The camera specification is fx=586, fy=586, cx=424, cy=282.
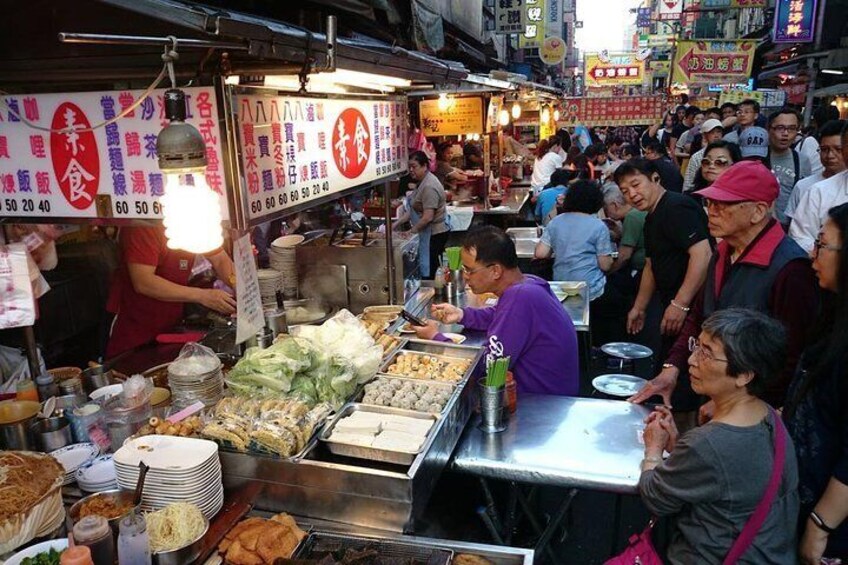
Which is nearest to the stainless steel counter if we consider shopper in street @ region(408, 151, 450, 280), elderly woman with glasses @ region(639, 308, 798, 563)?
elderly woman with glasses @ region(639, 308, 798, 563)

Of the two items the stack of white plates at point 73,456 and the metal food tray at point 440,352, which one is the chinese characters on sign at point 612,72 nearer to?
the metal food tray at point 440,352

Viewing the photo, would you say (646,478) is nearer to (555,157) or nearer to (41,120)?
(41,120)

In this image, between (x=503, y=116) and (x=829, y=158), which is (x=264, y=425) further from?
(x=503, y=116)

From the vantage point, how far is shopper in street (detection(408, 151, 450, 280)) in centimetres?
983

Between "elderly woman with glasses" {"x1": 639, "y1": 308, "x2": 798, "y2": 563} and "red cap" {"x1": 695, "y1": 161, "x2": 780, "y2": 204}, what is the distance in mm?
1262

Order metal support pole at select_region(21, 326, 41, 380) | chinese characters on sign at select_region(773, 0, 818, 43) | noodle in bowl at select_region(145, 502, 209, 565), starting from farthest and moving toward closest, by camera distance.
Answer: chinese characters on sign at select_region(773, 0, 818, 43)
metal support pole at select_region(21, 326, 41, 380)
noodle in bowl at select_region(145, 502, 209, 565)

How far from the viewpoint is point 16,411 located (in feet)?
10.4

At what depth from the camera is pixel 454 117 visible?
12820 mm

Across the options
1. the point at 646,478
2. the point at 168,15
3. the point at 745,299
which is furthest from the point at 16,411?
the point at 745,299

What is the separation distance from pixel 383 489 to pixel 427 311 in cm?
327

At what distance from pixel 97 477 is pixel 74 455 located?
0.91 feet

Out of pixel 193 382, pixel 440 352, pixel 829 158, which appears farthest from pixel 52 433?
pixel 829 158

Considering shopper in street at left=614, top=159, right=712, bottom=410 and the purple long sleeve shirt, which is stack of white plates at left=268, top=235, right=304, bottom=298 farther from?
shopper in street at left=614, top=159, right=712, bottom=410

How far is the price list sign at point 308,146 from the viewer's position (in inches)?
115
